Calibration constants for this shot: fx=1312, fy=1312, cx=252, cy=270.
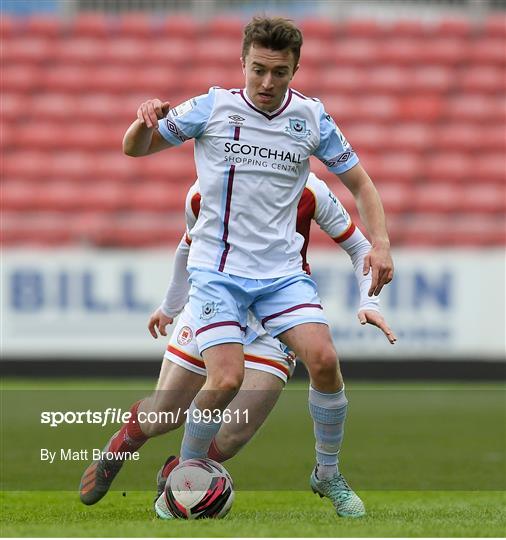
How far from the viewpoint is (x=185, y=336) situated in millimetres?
6316

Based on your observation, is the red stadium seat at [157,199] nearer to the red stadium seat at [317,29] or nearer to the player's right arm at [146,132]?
the red stadium seat at [317,29]

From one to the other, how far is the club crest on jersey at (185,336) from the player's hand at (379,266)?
1.14 m

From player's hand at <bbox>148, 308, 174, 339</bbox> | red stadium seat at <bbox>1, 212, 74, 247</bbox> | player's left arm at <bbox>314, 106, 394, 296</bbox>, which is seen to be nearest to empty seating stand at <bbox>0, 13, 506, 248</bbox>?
red stadium seat at <bbox>1, 212, 74, 247</bbox>

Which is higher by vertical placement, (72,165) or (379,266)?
(379,266)

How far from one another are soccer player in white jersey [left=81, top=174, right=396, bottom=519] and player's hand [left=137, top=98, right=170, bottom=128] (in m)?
0.78

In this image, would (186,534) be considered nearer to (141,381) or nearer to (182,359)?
(182,359)

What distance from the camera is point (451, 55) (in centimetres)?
1752

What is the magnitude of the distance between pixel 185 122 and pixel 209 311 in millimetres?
803

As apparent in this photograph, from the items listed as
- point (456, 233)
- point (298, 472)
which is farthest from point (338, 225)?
point (456, 233)

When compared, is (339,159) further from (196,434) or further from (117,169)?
(117,169)

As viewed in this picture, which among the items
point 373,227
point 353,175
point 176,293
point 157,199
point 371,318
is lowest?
point 157,199

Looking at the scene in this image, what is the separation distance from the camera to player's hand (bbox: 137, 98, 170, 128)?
5.28 meters

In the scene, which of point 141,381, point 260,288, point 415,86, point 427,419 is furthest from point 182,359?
point 415,86

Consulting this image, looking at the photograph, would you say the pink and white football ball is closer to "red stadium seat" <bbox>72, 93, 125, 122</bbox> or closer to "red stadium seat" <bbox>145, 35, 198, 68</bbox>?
"red stadium seat" <bbox>72, 93, 125, 122</bbox>
